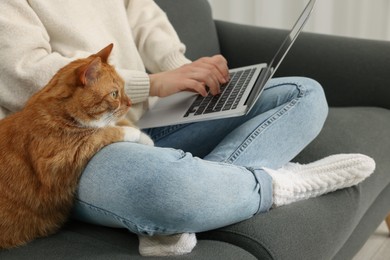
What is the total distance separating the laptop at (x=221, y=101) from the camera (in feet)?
3.90

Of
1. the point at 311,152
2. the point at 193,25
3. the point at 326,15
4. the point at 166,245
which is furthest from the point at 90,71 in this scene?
the point at 326,15

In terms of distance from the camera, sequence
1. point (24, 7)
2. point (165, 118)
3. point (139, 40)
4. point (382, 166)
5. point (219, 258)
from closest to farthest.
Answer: point (219, 258)
point (24, 7)
point (165, 118)
point (382, 166)
point (139, 40)

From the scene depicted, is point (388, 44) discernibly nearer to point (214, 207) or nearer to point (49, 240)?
point (214, 207)

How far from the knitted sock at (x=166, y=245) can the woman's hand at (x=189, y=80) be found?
0.41 meters

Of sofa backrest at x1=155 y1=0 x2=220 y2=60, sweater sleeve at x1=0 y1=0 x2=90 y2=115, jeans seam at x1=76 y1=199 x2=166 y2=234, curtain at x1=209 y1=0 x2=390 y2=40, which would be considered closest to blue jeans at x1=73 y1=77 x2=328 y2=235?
jeans seam at x1=76 y1=199 x2=166 y2=234

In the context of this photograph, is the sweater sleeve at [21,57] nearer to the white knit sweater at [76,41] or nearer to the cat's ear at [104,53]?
the white knit sweater at [76,41]

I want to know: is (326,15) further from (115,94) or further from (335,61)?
(115,94)

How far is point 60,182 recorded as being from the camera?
1020 mm

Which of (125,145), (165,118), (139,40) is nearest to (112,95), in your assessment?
(125,145)

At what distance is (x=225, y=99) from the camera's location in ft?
4.16

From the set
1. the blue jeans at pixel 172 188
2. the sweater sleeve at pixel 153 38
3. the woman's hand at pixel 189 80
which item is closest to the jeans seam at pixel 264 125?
the blue jeans at pixel 172 188

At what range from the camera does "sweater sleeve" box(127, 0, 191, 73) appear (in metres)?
1.54

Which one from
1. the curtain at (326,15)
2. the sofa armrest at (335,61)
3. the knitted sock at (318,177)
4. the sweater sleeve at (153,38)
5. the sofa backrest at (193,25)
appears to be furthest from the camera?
the curtain at (326,15)

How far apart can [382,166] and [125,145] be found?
0.71 metres
